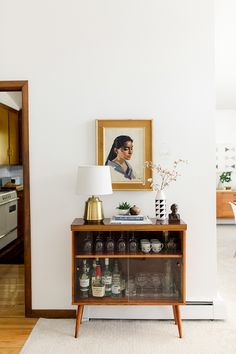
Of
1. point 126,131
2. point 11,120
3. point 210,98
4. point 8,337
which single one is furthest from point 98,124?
point 11,120

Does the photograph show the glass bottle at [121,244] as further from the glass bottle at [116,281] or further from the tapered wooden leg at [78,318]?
the tapered wooden leg at [78,318]

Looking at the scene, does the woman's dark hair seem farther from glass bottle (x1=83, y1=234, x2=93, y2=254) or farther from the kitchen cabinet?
the kitchen cabinet

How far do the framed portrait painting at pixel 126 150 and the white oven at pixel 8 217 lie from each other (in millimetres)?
2871

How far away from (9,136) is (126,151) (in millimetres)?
3520

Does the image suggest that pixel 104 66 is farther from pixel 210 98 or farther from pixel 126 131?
pixel 210 98

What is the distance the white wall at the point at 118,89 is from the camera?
3.02 metres

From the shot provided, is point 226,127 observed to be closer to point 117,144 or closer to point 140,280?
point 117,144

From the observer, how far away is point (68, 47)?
3.04 meters

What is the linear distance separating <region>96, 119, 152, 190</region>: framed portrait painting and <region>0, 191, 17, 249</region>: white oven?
2.87 meters

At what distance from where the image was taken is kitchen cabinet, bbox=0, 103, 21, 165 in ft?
18.6

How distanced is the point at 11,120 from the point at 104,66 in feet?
11.4

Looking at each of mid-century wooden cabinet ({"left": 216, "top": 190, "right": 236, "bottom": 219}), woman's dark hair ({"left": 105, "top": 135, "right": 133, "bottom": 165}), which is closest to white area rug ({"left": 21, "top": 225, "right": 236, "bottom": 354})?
woman's dark hair ({"left": 105, "top": 135, "right": 133, "bottom": 165})

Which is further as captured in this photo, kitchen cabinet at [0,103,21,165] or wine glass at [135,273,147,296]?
kitchen cabinet at [0,103,21,165]

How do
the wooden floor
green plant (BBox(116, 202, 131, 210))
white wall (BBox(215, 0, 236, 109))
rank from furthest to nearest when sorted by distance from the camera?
1. white wall (BBox(215, 0, 236, 109))
2. green plant (BBox(116, 202, 131, 210))
3. the wooden floor
